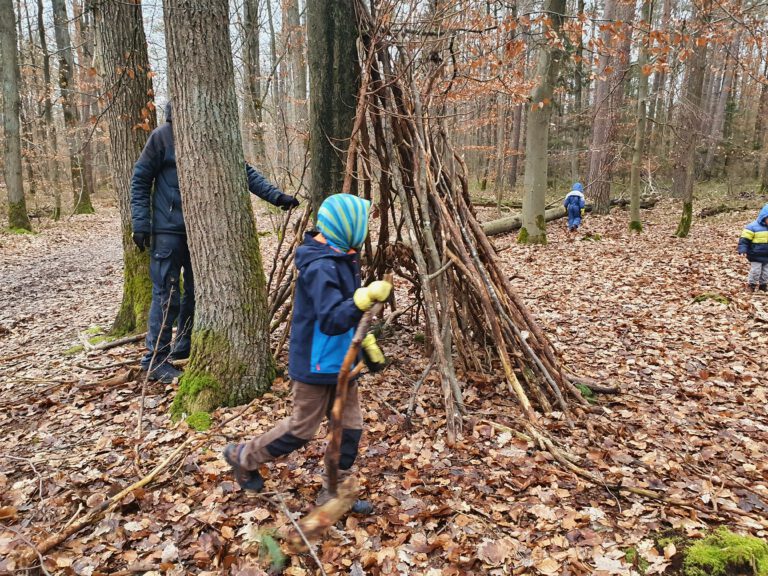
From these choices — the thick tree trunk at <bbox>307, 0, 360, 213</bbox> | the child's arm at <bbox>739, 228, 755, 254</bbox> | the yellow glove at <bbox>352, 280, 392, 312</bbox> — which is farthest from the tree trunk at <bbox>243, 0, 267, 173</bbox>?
the yellow glove at <bbox>352, 280, 392, 312</bbox>

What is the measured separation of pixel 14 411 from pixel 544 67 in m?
10.4

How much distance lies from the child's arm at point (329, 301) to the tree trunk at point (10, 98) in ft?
47.9

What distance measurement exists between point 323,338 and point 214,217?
1.66 m

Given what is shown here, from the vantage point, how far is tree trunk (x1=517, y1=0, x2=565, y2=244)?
32.8 feet

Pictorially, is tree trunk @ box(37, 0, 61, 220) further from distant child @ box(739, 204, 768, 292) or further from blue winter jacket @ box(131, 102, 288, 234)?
distant child @ box(739, 204, 768, 292)

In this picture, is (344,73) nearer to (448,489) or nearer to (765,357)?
(448,489)

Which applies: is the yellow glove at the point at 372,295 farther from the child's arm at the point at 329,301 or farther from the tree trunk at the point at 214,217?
the tree trunk at the point at 214,217

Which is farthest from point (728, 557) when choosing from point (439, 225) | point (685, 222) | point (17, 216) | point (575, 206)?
point (17, 216)

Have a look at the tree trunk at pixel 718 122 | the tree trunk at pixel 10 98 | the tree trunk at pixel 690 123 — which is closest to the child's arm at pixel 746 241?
the tree trunk at pixel 690 123

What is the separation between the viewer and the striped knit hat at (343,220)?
2564 mm

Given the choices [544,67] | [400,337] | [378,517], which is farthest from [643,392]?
[544,67]

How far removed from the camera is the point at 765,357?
507 cm

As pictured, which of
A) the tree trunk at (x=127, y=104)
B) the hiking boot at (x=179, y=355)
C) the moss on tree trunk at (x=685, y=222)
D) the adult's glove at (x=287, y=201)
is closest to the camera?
the adult's glove at (x=287, y=201)

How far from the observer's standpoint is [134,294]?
17.5 feet
